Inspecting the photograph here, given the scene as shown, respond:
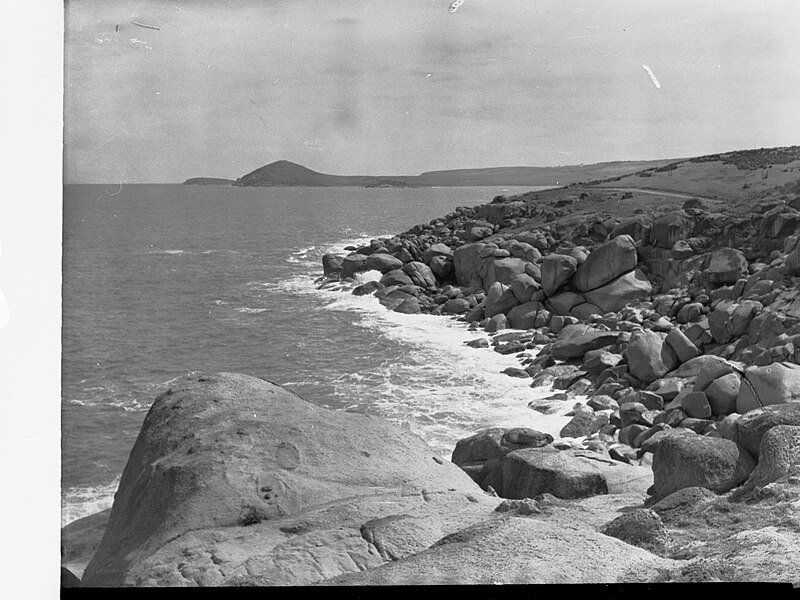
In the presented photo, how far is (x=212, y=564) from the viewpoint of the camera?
410cm

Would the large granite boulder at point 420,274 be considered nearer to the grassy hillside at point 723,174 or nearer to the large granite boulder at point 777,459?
the grassy hillside at point 723,174

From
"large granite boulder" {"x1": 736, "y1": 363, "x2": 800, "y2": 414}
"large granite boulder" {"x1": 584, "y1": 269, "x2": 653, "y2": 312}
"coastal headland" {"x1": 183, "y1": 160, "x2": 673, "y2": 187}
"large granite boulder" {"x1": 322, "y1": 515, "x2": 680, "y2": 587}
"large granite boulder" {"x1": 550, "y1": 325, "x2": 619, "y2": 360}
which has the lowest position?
"large granite boulder" {"x1": 322, "y1": 515, "x2": 680, "y2": 587}

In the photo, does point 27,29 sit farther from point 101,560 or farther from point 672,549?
point 672,549

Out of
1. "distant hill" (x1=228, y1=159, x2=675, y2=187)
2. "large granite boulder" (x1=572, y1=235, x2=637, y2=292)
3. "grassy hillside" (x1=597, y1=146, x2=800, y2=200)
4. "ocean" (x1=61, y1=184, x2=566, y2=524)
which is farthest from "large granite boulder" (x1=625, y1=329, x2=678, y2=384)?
"distant hill" (x1=228, y1=159, x2=675, y2=187)

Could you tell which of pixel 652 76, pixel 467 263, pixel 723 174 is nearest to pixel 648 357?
pixel 723 174

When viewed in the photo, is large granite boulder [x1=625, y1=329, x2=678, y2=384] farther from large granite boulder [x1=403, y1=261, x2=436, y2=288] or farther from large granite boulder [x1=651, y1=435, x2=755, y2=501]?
large granite boulder [x1=403, y1=261, x2=436, y2=288]

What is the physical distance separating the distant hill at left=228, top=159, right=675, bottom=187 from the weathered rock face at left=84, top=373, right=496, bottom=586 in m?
1.51

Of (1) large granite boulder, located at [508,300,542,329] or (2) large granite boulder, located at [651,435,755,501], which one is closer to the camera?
(2) large granite boulder, located at [651,435,755,501]

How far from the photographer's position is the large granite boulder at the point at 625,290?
21.5 feet

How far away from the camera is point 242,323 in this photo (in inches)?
218

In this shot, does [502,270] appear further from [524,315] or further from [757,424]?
[757,424]

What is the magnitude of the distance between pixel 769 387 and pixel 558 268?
194 cm

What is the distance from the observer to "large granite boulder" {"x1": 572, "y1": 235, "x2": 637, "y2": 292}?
20.9 ft

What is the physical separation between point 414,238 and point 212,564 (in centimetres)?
287
